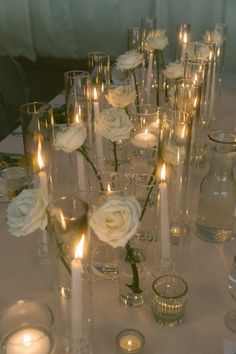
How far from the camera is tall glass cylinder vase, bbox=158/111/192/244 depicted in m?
0.91

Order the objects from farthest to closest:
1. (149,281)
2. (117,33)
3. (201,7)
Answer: (117,33) < (201,7) < (149,281)

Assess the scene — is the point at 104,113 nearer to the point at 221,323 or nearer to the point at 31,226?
the point at 31,226

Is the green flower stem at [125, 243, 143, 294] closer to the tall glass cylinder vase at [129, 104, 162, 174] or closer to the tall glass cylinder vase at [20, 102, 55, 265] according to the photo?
the tall glass cylinder vase at [20, 102, 55, 265]

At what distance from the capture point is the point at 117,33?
11.5ft

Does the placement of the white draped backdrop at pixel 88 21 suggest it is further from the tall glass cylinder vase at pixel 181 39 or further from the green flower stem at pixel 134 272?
the green flower stem at pixel 134 272

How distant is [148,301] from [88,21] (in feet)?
10.0

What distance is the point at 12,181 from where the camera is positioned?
1215mm

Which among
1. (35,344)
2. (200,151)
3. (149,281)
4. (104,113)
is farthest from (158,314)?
(200,151)

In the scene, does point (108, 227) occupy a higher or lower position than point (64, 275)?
higher

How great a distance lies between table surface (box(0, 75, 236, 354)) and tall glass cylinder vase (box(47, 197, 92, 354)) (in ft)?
0.19

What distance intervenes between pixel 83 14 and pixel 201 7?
35.8 inches

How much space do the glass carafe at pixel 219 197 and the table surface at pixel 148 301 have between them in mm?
27

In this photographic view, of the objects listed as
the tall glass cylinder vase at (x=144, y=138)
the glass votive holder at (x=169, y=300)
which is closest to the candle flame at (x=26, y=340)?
the glass votive holder at (x=169, y=300)

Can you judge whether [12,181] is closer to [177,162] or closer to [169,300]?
[177,162]
